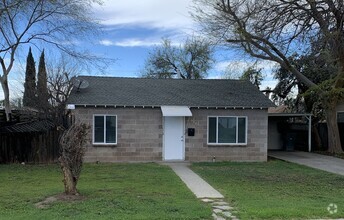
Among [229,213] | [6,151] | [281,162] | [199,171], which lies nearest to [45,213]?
[229,213]

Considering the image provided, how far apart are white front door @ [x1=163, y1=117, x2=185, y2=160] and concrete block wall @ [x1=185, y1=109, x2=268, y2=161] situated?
0.83ft

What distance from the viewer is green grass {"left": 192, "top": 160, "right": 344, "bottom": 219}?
7.81m

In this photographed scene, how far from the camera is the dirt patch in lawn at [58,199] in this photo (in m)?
8.30

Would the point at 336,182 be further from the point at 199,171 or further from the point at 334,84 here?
the point at 334,84

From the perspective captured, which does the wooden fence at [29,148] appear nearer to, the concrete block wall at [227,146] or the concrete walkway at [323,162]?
the concrete block wall at [227,146]

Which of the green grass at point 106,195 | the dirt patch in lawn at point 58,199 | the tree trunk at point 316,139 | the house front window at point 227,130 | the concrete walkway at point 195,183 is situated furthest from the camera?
the tree trunk at point 316,139

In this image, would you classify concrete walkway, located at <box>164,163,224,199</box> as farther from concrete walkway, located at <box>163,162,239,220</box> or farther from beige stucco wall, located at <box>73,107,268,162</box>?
beige stucco wall, located at <box>73,107,268,162</box>

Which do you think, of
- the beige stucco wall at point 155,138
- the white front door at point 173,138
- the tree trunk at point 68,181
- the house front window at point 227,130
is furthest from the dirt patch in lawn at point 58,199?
the house front window at point 227,130

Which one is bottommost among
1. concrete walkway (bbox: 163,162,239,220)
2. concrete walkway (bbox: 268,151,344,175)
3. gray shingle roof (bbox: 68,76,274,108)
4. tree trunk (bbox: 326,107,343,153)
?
concrete walkway (bbox: 163,162,239,220)

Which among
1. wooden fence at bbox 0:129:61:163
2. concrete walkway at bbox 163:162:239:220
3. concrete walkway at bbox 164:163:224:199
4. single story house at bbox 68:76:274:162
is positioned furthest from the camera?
single story house at bbox 68:76:274:162

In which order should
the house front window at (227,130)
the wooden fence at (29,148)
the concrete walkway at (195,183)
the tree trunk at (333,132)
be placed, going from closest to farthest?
the concrete walkway at (195,183), the wooden fence at (29,148), the house front window at (227,130), the tree trunk at (333,132)

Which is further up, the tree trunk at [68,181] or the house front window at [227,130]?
the house front window at [227,130]

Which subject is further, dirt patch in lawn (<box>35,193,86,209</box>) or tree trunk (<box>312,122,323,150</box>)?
tree trunk (<box>312,122,323,150</box>)

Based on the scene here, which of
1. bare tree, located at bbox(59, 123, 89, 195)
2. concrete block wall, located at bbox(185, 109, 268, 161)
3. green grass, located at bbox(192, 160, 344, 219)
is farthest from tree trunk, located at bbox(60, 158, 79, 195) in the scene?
concrete block wall, located at bbox(185, 109, 268, 161)
